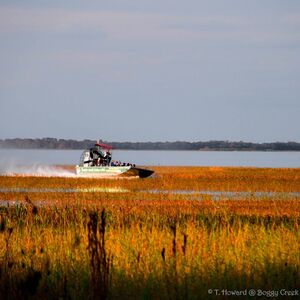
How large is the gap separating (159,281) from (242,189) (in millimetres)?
37158

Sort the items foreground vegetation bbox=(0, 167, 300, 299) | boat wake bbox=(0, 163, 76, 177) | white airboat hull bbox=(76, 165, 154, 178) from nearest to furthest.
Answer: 1. foreground vegetation bbox=(0, 167, 300, 299)
2. white airboat hull bbox=(76, 165, 154, 178)
3. boat wake bbox=(0, 163, 76, 177)

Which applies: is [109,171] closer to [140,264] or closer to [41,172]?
[41,172]

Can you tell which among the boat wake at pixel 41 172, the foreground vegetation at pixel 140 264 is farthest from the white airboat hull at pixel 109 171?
the foreground vegetation at pixel 140 264

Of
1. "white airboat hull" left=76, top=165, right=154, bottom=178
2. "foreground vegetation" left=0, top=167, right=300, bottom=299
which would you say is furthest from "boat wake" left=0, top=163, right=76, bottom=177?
"foreground vegetation" left=0, top=167, right=300, bottom=299

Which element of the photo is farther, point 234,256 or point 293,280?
point 234,256

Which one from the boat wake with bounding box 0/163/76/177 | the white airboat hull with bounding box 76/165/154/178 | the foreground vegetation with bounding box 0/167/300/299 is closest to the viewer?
the foreground vegetation with bounding box 0/167/300/299

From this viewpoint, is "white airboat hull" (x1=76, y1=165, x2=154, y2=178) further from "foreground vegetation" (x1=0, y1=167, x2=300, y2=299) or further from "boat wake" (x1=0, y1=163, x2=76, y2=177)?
"foreground vegetation" (x1=0, y1=167, x2=300, y2=299)

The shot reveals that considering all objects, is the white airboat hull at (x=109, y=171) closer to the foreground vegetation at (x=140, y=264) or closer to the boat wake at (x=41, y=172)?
the boat wake at (x=41, y=172)

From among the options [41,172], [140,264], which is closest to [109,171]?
[41,172]

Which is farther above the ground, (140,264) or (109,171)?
(140,264)

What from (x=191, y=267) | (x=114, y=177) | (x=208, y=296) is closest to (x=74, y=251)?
(x=191, y=267)

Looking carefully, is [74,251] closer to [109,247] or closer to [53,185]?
[109,247]

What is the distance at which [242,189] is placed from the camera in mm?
50188

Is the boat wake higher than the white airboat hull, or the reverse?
the white airboat hull
